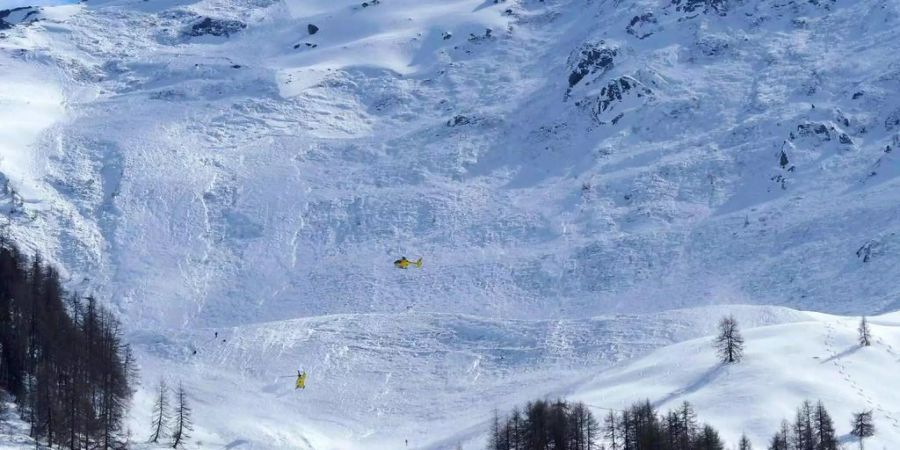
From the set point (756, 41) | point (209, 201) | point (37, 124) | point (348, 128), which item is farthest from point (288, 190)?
point (756, 41)

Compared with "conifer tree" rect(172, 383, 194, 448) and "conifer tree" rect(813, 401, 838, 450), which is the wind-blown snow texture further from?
"conifer tree" rect(813, 401, 838, 450)

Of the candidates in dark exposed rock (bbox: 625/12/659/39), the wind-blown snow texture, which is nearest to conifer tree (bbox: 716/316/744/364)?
the wind-blown snow texture

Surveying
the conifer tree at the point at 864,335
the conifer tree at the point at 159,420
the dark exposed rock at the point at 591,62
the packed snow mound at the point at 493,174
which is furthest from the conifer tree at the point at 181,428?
the dark exposed rock at the point at 591,62

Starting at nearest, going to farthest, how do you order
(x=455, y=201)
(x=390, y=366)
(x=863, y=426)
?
(x=863, y=426)
(x=390, y=366)
(x=455, y=201)

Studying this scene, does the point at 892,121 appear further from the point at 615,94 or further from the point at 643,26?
the point at 643,26

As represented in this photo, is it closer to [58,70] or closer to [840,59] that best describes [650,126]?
[840,59]

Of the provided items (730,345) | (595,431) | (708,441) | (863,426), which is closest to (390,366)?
(730,345)
